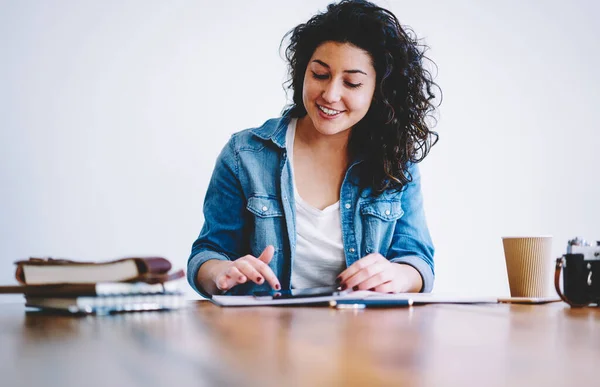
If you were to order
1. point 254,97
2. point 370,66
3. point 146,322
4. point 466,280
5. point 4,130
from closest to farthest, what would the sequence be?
point 146,322
point 370,66
point 4,130
point 254,97
point 466,280

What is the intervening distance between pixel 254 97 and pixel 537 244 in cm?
177

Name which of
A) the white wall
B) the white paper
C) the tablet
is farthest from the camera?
the white wall

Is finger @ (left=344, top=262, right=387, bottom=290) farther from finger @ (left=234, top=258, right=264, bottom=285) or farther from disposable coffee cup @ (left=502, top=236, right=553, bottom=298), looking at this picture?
disposable coffee cup @ (left=502, top=236, right=553, bottom=298)

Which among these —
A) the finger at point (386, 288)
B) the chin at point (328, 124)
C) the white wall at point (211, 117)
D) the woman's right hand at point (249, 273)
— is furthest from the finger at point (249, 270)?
the white wall at point (211, 117)

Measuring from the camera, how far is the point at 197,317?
89cm

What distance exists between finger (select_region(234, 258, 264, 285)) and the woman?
425mm

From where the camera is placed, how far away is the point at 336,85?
169cm

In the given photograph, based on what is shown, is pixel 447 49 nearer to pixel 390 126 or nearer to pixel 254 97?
pixel 254 97

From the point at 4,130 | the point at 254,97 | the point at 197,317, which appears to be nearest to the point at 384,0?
the point at 254,97

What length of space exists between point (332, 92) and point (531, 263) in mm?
665

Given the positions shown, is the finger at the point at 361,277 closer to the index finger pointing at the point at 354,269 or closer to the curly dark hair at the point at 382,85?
the index finger pointing at the point at 354,269

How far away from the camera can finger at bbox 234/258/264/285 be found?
1.13 m

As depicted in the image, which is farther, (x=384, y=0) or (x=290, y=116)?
(x=384, y=0)

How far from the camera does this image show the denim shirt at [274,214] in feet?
5.46
